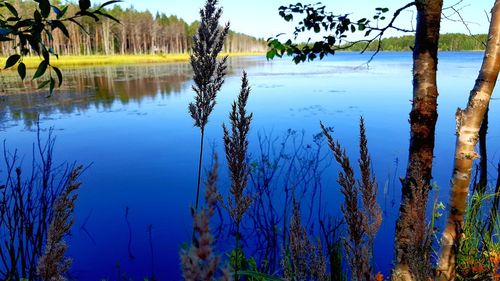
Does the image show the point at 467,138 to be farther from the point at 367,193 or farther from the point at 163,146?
the point at 163,146

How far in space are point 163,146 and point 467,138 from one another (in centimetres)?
1154

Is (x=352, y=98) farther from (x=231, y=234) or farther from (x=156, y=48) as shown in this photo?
(x=156, y=48)

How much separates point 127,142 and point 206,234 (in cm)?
1392

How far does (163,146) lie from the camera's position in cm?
1331

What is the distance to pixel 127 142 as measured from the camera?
45.3ft

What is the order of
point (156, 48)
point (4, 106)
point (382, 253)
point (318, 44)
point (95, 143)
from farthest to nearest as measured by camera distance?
point (156, 48) → point (4, 106) → point (95, 143) → point (382, 253) → point (318, 44)

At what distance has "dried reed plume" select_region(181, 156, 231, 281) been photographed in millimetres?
591

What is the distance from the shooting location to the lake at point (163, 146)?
702cm

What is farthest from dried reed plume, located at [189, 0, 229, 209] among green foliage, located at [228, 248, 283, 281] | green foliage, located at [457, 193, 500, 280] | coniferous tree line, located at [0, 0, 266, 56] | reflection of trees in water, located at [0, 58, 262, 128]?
coniferous tree line, located at [0, 0, 266, 56]

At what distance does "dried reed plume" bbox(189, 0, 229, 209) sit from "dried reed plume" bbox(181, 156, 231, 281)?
6.06ft

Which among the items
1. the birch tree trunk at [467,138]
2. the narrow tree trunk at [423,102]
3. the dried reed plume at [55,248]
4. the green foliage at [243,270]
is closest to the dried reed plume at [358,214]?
the green foliage at [243,270]

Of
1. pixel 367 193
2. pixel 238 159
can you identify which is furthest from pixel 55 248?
pixel 367 193

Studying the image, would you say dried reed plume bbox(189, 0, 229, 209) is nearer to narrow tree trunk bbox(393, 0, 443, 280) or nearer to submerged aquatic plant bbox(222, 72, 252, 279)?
submerged aquatic plant bbox(222, 72, 252, 279)

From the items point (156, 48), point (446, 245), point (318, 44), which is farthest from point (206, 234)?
point (156, 48)
